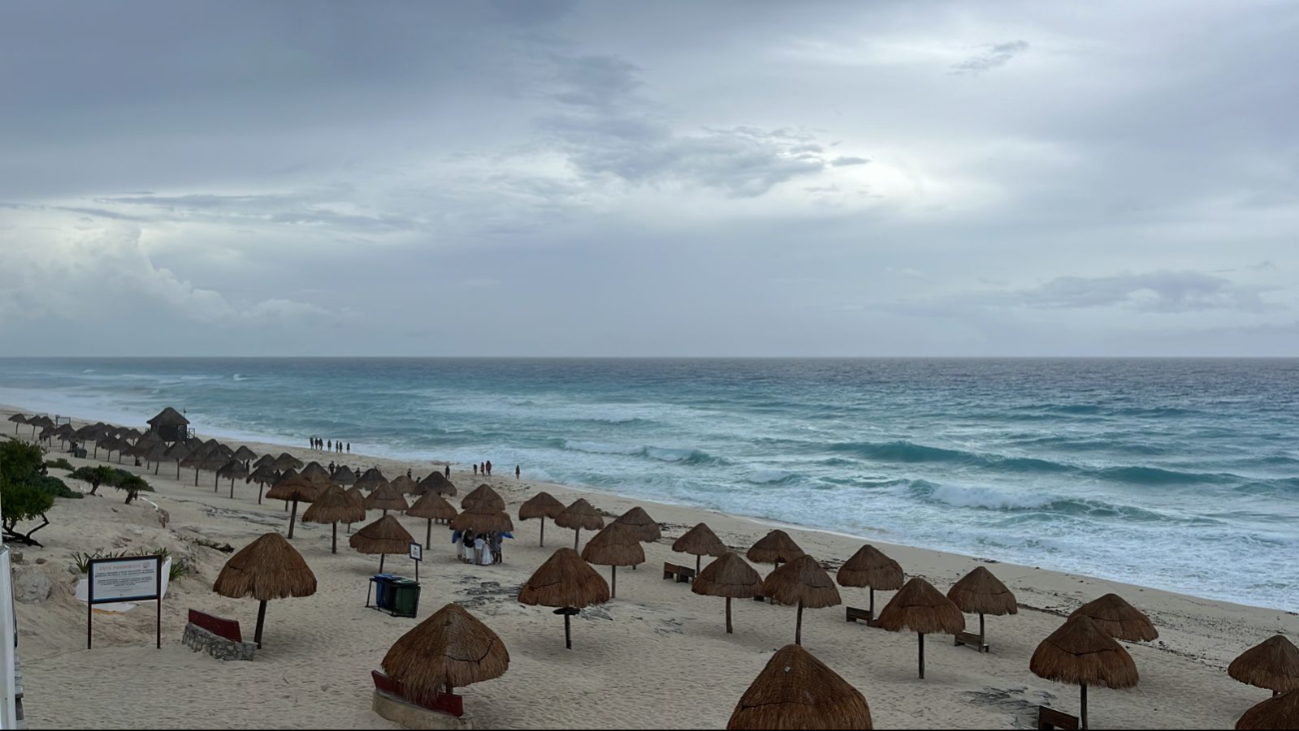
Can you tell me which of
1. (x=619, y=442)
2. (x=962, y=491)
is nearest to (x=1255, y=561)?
(x=962, y=491)

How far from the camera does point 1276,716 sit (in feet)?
31.0

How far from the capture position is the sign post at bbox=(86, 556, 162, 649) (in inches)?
452

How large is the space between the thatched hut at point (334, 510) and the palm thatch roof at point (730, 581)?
921cm

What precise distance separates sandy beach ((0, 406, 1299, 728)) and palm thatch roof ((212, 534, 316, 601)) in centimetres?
95

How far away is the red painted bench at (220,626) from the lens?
11.5 metres

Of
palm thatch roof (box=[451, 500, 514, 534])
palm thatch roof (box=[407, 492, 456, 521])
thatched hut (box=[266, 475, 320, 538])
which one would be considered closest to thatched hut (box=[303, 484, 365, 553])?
palm thatch roof (box=[407, 492, 456, 521])

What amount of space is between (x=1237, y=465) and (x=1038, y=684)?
3611 centimetres

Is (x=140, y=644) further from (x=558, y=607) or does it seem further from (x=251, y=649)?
(x=558, y=607)

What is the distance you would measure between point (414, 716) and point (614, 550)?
811 cm

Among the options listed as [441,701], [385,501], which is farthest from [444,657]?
[385,501]

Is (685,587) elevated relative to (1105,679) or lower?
lower

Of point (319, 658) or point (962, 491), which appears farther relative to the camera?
point (962, 491)

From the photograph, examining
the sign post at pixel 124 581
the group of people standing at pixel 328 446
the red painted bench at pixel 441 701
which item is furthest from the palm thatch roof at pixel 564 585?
the group of people standing at pixel 328 446

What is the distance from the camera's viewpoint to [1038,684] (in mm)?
13453
